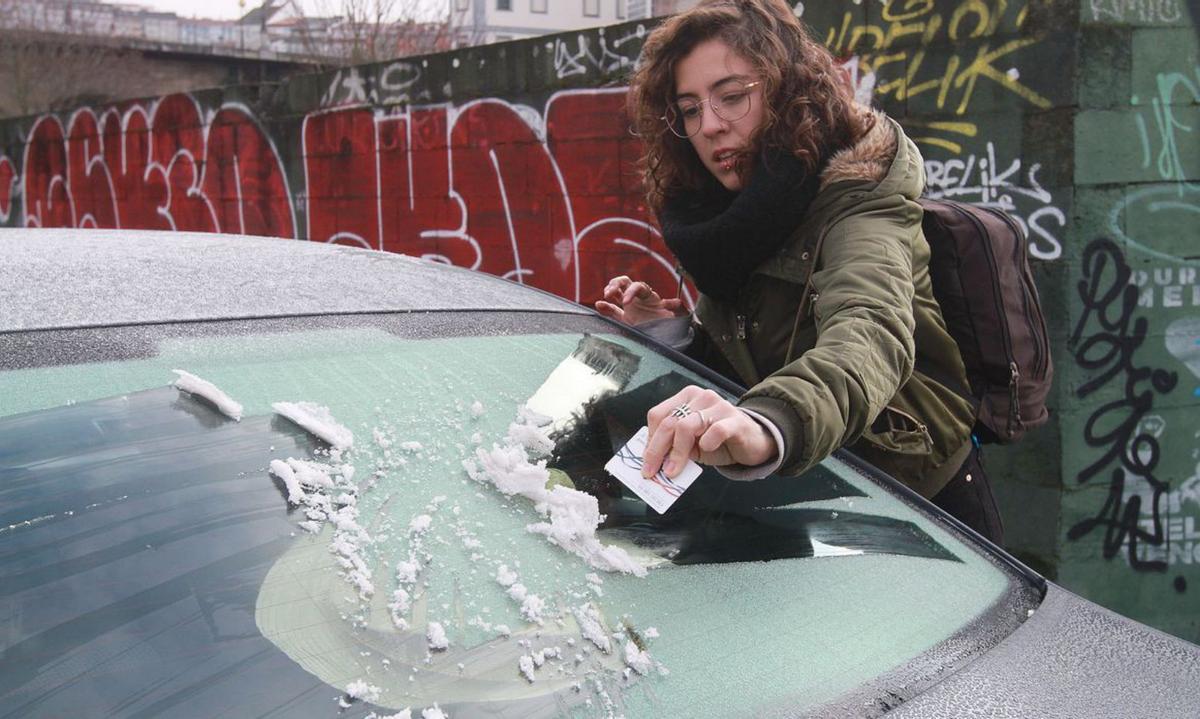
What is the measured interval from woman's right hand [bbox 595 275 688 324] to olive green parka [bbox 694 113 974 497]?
0.82 ft

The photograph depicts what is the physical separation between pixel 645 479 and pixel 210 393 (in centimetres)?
58

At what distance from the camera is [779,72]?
194cm

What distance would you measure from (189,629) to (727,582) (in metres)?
0.65

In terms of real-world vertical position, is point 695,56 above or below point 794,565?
above

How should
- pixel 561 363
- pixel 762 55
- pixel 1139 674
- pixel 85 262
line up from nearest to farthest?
pixel 1139 674
pixel 85 262
pixel 561 363
pixel 762 55

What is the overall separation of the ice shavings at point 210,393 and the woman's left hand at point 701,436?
1.77 feet

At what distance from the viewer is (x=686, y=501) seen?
156cm

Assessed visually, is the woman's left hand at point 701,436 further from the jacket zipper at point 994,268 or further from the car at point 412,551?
the jacket zipper at point 994,268

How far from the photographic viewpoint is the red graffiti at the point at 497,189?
542cm

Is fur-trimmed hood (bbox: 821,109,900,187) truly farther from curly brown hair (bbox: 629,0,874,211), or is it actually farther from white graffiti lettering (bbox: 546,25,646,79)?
white graffiti lettering (bbox: 546,25,646,79)

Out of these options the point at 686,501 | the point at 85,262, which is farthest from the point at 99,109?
the point at 686,501

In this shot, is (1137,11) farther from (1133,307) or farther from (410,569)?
(410,569)

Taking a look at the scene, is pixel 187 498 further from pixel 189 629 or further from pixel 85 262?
pixel 85 262

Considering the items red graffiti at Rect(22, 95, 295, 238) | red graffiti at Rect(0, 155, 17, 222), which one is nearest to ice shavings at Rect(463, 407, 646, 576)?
red graffiti at Rect(22, 95, 295, 238)
